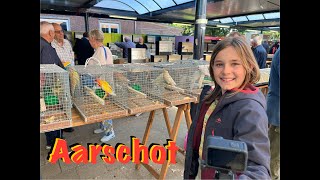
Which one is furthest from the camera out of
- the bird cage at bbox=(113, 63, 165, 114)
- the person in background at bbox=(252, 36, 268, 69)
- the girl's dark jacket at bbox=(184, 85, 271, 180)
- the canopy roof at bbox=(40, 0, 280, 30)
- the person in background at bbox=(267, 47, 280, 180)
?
the canopy roof at bbox=(40, 0, 280, 30)

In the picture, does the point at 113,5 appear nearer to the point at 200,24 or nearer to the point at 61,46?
the point at 61,46

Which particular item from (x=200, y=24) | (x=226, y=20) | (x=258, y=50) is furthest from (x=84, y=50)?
(x=226, y=20)

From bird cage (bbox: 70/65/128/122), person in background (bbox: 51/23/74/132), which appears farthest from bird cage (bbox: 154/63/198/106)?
person in background (bbox: 51/23/74/132)

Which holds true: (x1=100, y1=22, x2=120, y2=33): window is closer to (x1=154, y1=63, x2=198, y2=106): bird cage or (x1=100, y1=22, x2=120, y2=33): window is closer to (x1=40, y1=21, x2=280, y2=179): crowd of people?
(x1=154, y1=63, x2=198, y2=106): bird cage

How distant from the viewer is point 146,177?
149cm

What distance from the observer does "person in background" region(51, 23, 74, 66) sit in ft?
6.64

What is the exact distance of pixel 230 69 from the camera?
0.59 meters
